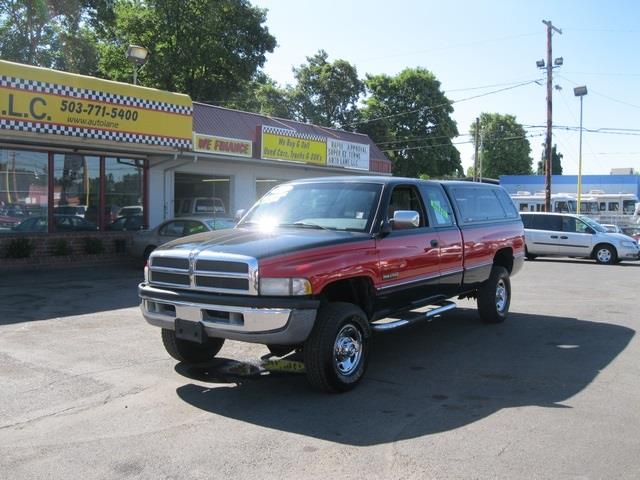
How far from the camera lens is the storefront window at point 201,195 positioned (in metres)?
19.4

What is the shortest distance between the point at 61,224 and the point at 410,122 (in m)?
39.6

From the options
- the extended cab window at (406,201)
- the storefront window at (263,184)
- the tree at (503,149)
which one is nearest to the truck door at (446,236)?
the extended cab window at (406,201)

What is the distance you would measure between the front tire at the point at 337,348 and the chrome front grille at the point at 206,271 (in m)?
0.71

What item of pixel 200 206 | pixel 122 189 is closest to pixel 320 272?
pixel 122 189

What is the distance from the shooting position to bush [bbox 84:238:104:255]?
51.8ft

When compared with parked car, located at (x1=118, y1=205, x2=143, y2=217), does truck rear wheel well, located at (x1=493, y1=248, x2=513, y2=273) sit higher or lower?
lower

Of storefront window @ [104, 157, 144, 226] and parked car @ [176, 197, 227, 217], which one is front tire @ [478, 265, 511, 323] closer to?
storefront window @ [104, 157, 144, 226]

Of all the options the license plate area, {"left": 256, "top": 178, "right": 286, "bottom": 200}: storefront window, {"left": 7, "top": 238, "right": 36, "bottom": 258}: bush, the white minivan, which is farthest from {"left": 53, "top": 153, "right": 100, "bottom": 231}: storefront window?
the white minivan

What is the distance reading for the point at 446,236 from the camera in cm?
754

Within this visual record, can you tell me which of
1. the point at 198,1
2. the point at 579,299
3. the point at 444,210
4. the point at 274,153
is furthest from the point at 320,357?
the point at 198,1

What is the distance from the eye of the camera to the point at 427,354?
7.19 m

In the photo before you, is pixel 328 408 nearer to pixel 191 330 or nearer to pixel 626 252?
pixel 191 330

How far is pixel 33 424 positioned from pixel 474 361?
4.48 metres

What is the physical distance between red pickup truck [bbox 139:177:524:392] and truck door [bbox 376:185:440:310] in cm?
2
